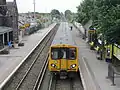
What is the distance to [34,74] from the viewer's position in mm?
23891

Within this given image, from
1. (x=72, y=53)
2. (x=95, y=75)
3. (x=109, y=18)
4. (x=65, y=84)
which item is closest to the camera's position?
(x=65, y=84)

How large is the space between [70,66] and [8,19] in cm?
3082

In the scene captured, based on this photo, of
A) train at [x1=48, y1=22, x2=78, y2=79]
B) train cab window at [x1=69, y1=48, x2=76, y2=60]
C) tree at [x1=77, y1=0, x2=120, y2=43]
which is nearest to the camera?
tree at [x1=77, y1=0, x2=120, y2=43]

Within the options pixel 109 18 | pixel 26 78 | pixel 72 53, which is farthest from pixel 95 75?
pixel 26 78

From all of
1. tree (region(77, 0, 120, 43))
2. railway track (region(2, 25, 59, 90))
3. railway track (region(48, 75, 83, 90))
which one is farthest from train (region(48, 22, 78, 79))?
tree (region(77, 0, 120, 43))

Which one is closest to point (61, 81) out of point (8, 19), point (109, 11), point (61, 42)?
point (61, 42)

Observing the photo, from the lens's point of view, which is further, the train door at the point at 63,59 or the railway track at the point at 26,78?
the train door at the point at 63,59

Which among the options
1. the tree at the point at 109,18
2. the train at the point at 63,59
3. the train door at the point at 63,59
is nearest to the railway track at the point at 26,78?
the train at the point at 63,59

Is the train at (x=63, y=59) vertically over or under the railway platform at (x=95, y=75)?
over

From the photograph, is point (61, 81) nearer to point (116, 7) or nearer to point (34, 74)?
point (34, 74)

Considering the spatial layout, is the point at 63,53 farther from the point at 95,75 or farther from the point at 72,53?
the point at 95,75

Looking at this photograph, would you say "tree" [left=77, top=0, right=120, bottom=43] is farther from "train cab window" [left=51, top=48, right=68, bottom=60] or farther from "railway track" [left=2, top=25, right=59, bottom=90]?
"railway track" [left=2, top=25, right=59, bottom=90]

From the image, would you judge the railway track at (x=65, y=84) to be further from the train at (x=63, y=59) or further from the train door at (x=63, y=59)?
the train door at (x=63, y=59)

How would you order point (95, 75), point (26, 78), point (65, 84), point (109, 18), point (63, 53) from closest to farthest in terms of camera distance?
point (65, 84) < point (63, 53) < point (109, 18) < point (95, 75) < point (26, 78)
